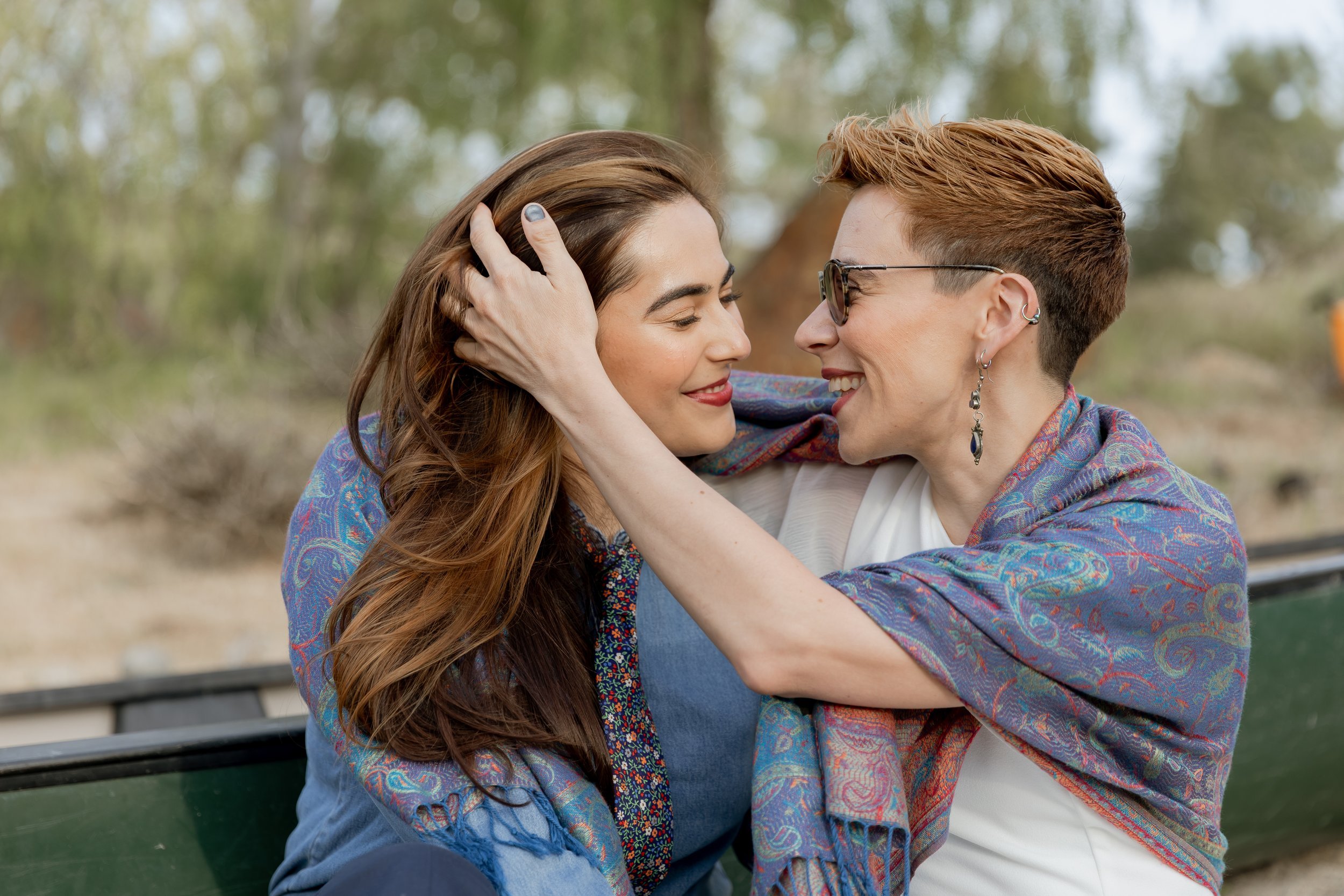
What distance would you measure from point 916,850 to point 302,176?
10.6 metres

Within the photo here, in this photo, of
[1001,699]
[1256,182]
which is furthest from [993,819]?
[1256,182]

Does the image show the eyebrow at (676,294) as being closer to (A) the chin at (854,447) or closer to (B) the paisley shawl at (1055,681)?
(A) the chin at (854,447)

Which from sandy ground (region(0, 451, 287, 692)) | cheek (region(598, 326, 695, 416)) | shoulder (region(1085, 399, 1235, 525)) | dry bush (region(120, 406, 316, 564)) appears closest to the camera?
shoulder (region(1085, 399, 1235, 525))

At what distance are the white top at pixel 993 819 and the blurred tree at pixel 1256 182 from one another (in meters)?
15.0

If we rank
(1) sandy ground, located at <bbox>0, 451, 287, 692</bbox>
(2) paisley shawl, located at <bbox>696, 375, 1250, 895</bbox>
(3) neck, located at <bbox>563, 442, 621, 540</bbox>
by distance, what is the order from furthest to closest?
1. (1) sandy ground, located at <bbox>0, 451, 287, 692</bbox>
2. (3) neck, located at <bbox>563, 442, 621, 540</bbox>
3. (2) paisley shawl, located at <bbox>696, 375, 1250, 895</bbox>

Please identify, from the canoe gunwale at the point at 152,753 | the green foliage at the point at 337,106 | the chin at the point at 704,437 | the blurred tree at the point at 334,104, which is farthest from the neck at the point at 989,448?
the blurred tree at the point at 334,104

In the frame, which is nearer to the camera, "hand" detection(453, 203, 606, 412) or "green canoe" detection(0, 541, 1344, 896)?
"hand" detection(453, 203, 606, 412)

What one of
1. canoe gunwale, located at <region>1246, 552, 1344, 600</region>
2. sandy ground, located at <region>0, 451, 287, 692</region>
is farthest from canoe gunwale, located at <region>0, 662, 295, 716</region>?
canoe gunwale, located at <region>1246, 552, 1344, 600</region>

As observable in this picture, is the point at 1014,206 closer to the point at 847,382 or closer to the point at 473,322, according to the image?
the point at 847,382

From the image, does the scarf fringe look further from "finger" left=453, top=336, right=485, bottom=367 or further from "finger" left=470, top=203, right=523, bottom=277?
"finger" left=470, top=203, right=523, bottom=277

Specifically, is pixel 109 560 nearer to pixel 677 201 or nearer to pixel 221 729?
pixel 221 729

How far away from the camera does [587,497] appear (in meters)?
2.11

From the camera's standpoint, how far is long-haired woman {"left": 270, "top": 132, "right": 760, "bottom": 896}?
1.70m

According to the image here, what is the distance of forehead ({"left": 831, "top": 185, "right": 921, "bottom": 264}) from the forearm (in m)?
0.51
